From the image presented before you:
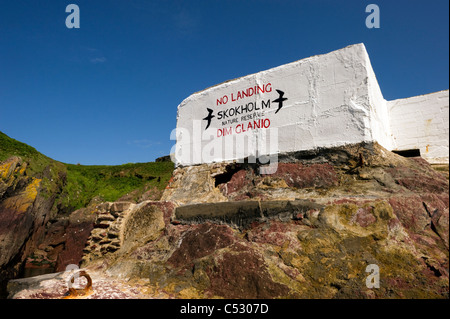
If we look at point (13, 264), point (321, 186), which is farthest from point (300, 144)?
point (13, 264)

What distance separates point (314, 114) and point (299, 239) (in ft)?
6.68

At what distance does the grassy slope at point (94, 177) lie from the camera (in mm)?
11305

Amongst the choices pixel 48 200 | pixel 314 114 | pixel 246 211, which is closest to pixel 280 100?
pixel 314 114

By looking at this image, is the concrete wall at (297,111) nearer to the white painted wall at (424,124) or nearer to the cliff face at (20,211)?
the white painted wall at (424,124)

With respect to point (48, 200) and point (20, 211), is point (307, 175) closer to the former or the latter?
point (20, 211)

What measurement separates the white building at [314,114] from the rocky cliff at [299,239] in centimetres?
36

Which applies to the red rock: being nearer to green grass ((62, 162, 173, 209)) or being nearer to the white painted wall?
the white painted wall

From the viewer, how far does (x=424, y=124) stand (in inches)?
193

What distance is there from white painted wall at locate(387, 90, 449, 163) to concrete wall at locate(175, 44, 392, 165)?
264 mm

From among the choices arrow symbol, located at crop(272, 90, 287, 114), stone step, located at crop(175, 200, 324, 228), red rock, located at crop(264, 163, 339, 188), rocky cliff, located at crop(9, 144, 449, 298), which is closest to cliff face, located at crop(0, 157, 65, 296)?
rocky cliff, located at crop(9, 144, 449, 298)

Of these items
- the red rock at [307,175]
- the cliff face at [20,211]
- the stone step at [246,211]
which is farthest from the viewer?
the cliff face at [20,211]

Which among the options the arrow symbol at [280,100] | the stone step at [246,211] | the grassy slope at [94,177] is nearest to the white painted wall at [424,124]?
the arrow symbol at [280,100]

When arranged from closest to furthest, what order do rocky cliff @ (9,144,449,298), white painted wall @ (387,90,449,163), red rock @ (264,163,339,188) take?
rocky cliff @ (9,144,449,298) → red rock @ (264,163,339,188) → white painted wall @ (387,90,449,163)

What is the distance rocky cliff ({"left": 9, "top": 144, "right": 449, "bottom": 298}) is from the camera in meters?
2.97
